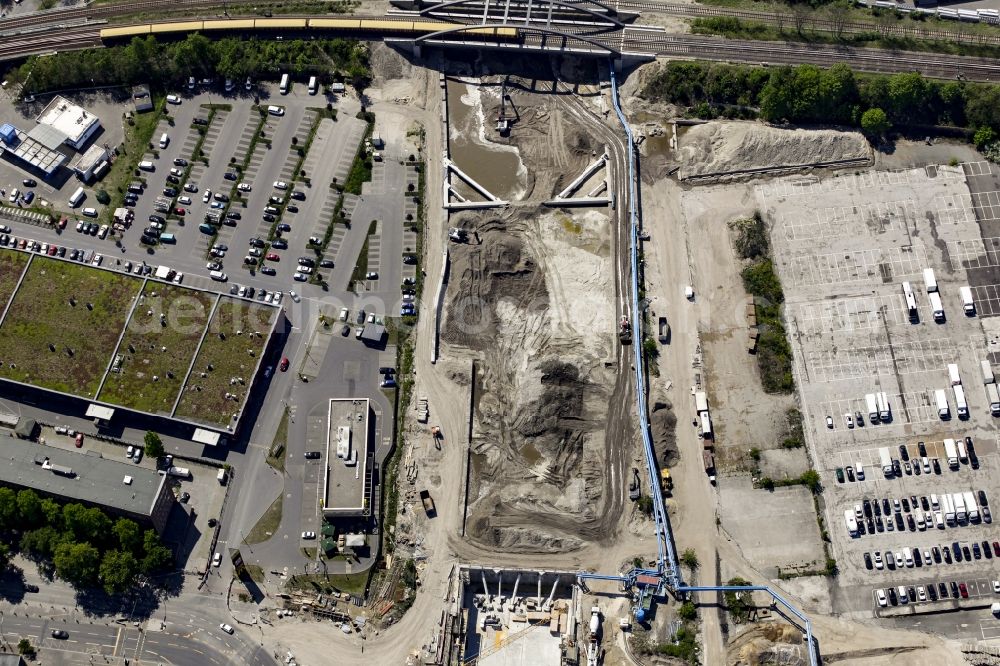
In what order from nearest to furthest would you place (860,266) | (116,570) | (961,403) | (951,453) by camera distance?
1. (116,570)
2. (951,453)
3. (961,403)
4. (860,266)

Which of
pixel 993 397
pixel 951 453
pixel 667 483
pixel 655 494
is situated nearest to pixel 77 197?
pixel 655 494

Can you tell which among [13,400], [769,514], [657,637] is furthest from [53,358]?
[769,514]

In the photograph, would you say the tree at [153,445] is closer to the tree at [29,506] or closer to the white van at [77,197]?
the tree at [29,506]

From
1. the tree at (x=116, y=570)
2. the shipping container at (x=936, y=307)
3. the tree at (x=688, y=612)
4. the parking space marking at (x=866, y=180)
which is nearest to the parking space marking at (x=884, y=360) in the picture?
the shipping container at (x=936, y=307)

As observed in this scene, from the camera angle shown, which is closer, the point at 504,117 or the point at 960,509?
the point at 960,509

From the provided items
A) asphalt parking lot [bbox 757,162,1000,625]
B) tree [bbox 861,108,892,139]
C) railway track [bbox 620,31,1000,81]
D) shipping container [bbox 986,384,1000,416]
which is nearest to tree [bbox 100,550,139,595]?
asphalt parking lot [bbox 757,162,1000,625]

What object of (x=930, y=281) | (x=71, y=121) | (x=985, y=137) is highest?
(x=985, y=137)

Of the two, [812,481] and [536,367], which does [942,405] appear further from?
[536,367]
